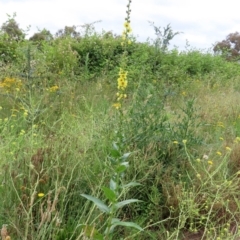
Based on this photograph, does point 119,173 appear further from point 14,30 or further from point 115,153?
point 14,30

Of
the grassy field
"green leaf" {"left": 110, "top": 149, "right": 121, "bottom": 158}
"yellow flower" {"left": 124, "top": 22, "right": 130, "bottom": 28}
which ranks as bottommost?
the grassy field

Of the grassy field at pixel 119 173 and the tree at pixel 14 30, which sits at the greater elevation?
the tree at pixel 14 30

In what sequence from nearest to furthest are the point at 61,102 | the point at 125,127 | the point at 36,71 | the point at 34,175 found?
1. the point at 34,175
2. the point at 125,127
3. the point at 61,102
4. the point at 36,71

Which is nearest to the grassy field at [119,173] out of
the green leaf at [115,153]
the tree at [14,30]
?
the green leaf at [115,153]

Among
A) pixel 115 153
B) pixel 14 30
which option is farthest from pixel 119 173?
pixel 14 30

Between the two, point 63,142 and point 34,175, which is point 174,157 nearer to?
point 63,142

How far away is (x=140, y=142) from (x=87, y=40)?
21.3ft

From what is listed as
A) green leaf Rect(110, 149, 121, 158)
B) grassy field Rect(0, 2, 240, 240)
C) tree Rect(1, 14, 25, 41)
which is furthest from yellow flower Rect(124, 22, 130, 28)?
tree Rect(1, 14, 25, 41)

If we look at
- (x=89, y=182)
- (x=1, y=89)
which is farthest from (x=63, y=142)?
(x=1, y=89)

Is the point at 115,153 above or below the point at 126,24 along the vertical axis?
below

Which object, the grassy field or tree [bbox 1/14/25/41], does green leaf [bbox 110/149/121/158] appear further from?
tree [bbox 1/14/25/41]

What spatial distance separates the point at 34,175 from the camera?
2371 mm

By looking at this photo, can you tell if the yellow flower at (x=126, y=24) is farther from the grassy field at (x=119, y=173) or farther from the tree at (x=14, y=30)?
the tree at (x=14, y=30)

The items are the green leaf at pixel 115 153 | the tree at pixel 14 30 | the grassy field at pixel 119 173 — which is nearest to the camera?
the green leaf at pixel 115 153
